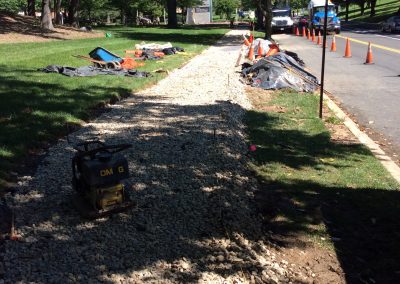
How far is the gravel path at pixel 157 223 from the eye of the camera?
351 cm

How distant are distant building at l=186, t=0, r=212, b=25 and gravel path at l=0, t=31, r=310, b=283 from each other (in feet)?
209

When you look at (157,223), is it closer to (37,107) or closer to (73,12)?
(37,107)

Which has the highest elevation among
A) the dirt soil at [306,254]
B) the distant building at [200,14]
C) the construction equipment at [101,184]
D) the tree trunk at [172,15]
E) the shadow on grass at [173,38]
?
the distant building at [200,14]

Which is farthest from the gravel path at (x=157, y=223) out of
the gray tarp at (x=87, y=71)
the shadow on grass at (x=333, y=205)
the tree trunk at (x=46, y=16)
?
the tree trunk at (x=46, y=16)

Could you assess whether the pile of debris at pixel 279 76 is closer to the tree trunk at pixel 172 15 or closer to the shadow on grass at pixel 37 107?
the shadow on grass at pixel 37 107

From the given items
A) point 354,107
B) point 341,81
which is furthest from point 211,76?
point 354,107

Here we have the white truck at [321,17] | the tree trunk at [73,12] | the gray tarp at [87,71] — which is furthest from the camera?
the white truck at [321,17]

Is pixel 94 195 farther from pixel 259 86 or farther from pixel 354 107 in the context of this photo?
pixel 259 86

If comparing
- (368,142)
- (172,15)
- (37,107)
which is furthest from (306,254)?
(172,15)

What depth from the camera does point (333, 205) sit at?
511 cm

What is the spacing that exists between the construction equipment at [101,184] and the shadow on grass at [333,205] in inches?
59.2

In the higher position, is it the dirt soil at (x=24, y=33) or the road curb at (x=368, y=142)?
the dirt soil at (x=24, y=33)

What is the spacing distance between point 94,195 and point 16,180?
148 cm

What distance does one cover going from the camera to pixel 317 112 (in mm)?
9344
